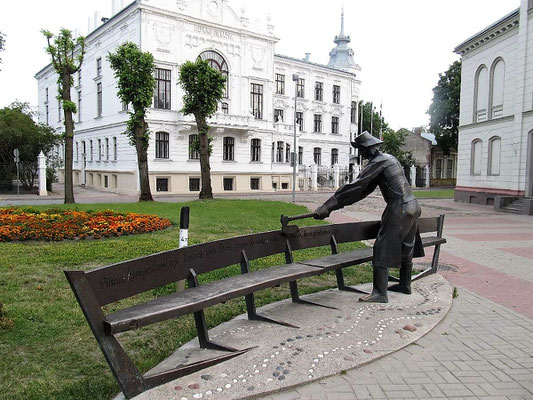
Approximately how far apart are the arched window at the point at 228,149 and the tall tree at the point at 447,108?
1059 inches

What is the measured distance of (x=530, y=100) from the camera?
69.8 feet

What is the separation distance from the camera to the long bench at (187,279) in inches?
119

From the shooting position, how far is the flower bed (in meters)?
9.82

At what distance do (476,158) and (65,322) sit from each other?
25.8 meters

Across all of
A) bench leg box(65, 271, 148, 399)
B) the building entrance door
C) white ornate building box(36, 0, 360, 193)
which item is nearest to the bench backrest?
bench leg box(65, 271, 148, 399)

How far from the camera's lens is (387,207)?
5.08m

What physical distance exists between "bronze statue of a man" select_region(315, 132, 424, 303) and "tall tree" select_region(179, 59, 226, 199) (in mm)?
18354

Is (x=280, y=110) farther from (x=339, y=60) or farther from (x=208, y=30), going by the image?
(x=339, y=60)

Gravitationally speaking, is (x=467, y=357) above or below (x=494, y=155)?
below

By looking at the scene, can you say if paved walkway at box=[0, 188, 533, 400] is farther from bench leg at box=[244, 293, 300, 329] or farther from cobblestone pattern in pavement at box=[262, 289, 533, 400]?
bench leg at box=[244, 293, 300, 329]

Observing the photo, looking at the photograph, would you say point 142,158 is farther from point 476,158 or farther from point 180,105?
point 476,158

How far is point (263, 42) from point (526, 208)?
23674 mm

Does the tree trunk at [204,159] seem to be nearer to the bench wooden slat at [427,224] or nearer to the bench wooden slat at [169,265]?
the bench wooden slat at [427,224]

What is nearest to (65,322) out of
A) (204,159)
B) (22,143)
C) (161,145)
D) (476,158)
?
(204,159)
